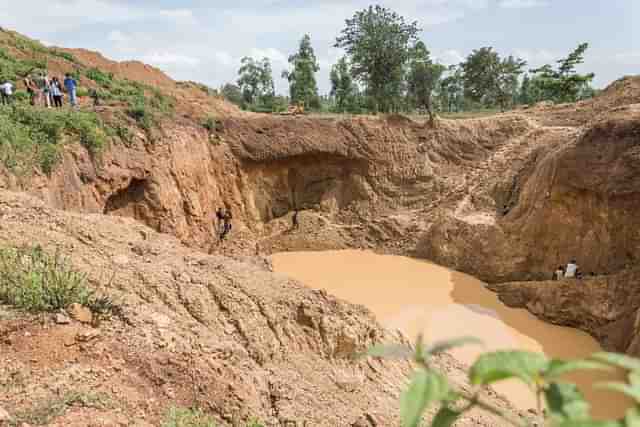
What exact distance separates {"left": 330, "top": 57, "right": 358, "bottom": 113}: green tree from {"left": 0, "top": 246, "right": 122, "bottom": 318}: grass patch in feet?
103

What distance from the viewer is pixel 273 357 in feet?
19.4

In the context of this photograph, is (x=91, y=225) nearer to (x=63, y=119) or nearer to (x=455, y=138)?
(x=63, y=119)

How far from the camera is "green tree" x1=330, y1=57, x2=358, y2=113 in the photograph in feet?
116

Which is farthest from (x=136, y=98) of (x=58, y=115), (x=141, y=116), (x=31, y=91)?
(x=58, y=115)

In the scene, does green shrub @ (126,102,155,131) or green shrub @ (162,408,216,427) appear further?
green shrub @ (126,102,155,131)

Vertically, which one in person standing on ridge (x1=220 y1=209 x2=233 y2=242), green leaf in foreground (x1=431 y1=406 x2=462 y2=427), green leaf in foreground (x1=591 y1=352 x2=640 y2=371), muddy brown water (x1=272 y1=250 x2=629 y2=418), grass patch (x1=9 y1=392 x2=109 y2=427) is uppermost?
green leaf in foreground (x1=591 y1=352 x2=640 y2=371)

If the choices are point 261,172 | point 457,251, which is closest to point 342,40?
point 261,172

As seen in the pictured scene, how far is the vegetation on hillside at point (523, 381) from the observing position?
3.33 ft

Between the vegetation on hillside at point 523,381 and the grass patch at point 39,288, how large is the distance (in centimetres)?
408

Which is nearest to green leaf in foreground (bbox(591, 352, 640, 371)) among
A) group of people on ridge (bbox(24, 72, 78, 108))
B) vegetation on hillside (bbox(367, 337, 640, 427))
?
vegetation on hillside (bbox(367, 337, 640, 427))

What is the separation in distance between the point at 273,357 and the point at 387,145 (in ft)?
51.0

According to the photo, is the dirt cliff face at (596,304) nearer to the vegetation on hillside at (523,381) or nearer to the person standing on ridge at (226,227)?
the vegetation on hillside at (523,381)

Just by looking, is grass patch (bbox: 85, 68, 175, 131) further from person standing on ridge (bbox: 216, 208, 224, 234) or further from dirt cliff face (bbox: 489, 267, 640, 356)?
dirt cliff face (bbox: 489, 267, 640, 356)

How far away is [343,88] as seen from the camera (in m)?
36.0
